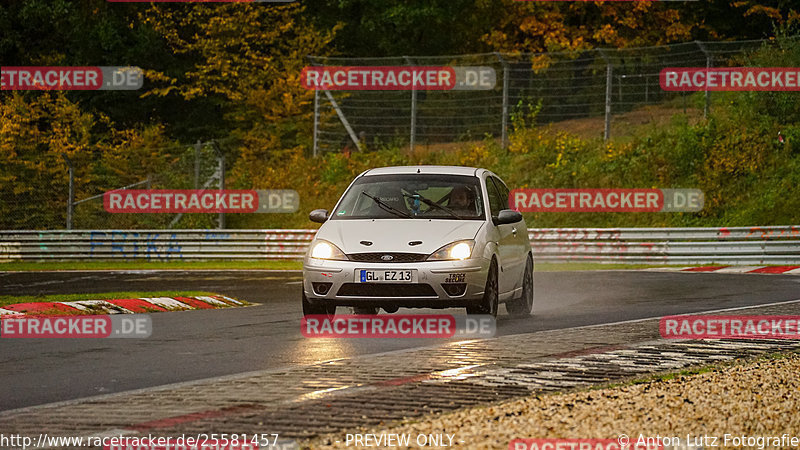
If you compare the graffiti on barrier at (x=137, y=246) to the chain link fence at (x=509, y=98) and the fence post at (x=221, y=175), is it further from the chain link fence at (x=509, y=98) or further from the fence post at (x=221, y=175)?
the chain link fence at (x=509, y=98)

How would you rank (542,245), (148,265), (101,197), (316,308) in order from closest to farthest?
1. (316,308)
2. (542,245)
3. (148,265)
4. (101,197)

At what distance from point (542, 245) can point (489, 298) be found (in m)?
17.7

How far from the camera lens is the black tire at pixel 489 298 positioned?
13102 millimetres

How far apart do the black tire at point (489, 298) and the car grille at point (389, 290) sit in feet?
2.12

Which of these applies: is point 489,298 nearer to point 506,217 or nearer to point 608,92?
point 506,217

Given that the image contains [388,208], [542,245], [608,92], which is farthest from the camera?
[608,92]

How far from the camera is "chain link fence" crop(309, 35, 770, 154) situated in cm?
3381

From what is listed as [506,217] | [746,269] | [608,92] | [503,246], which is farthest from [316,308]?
[608,92]

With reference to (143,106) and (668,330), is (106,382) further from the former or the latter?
(143,106)

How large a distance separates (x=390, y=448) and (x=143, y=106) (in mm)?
41412

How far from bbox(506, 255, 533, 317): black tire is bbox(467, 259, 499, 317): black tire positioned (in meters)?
1.48

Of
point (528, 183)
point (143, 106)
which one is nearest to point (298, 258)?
point (528, 183)

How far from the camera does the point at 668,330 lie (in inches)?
498

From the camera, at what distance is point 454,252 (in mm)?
12867
